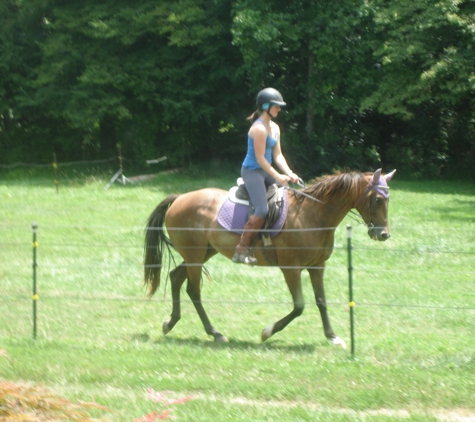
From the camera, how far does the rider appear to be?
7.97m

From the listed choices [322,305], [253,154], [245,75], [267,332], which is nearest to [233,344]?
[267,332]

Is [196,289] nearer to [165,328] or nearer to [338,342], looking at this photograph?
[165,328]

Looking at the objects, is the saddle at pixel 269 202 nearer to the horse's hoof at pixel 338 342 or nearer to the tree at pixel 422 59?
the horse's hoof at pixel 338 342

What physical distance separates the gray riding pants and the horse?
0.33m

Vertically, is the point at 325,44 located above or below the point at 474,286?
above

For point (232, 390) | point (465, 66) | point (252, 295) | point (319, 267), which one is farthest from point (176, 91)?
point (232, 390)

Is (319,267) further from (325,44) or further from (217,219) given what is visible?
(325,44)

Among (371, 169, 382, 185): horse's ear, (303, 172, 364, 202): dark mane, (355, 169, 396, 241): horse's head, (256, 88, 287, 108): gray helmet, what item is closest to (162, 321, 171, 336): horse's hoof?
(303, 172, 364, 202): dark mane

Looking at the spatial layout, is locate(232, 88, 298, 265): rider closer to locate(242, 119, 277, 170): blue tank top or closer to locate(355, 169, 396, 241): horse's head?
locate(242, 119, 277, 170): blue tank top

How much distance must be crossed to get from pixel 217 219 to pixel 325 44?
21508 millimetres

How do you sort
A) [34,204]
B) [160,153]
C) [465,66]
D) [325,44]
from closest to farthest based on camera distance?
[34,204] → [465,66] → [325,44] → [160,153]

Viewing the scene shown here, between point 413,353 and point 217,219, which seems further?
point 217,219

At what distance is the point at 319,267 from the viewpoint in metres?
8.30

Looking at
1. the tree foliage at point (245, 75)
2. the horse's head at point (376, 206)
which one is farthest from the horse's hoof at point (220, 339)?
the tree foliage at point (245, 75)
